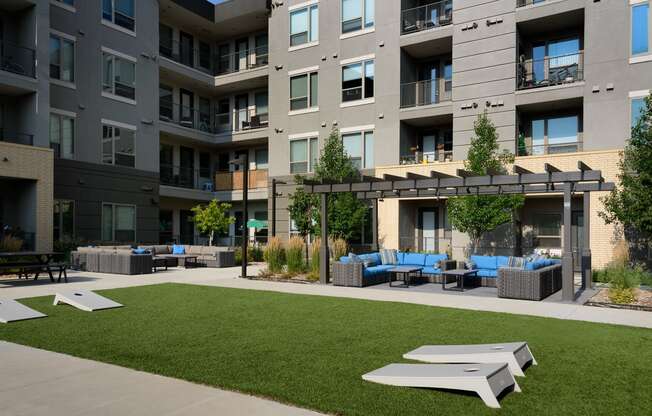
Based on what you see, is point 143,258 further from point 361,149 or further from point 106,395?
point 106,395

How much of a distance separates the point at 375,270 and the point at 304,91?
14412mm

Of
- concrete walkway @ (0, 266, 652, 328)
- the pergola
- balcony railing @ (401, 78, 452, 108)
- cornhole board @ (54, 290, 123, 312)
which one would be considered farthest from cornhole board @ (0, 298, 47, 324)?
balcony railing @ (401, 78, 452, 108)

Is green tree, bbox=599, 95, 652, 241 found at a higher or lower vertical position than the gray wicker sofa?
higher

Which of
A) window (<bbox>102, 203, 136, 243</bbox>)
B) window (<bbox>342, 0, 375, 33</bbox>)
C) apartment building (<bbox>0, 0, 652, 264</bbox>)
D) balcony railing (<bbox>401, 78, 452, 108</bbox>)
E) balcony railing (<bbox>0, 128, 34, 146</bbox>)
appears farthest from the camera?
window (<bbox>342, 0, 375, 33</bbox>)

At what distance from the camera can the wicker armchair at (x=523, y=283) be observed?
39.5ft

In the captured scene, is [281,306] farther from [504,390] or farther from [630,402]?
[630,402]

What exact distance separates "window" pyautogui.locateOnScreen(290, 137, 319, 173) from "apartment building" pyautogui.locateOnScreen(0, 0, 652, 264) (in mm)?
85

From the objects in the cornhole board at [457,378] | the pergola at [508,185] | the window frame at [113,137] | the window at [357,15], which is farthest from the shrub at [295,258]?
the window at [357,15]

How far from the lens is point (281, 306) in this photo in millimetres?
10555

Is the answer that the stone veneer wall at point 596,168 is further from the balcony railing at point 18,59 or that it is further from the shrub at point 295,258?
the balcony railing at point 18,59

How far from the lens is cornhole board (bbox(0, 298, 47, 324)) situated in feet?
28.3

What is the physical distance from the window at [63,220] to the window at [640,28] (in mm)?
23526

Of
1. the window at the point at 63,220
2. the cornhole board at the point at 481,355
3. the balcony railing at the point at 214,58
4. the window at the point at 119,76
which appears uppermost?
the balcony railing at the point at 214,58

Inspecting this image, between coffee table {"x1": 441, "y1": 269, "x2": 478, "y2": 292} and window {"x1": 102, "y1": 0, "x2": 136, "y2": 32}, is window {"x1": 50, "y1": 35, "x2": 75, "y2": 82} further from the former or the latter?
coffee table {"x1": 441, "y1": 269, "x2": 478, "y2": 292}
